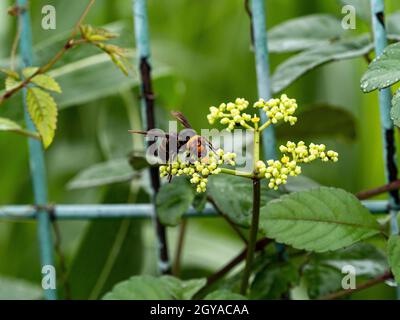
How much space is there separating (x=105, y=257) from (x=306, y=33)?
1.15 ft

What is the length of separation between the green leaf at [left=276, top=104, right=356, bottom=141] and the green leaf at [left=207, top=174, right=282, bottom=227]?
0.69 ft

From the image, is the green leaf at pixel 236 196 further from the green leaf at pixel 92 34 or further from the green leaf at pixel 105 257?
the green leaf at pixel 105 257

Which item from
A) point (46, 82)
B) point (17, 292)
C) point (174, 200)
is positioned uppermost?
point (46, 82)

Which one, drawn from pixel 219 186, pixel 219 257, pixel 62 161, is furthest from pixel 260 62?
pixel 62 161

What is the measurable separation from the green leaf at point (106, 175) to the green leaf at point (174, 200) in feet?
0.27

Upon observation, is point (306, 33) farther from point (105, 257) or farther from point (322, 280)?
point (105, 257)

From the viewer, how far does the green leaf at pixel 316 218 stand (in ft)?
1.79

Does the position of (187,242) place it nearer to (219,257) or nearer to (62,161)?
(219,257)

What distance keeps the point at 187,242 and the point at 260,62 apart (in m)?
0.65

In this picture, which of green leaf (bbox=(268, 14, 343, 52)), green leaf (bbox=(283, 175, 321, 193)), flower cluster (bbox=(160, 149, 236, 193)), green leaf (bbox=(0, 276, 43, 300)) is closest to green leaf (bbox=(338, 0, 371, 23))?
green leaf (bbox=(268, 14, 343, 52))

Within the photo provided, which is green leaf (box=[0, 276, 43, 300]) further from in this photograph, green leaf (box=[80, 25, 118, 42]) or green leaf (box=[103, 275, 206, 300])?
green leaf (box=[80, 25, 118, 42])

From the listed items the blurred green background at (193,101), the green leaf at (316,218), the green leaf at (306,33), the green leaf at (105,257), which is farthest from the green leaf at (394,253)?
the blurred green background at (193,101)

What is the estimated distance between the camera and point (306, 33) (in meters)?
0.72

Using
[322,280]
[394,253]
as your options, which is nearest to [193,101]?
[322,280]
